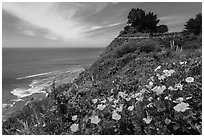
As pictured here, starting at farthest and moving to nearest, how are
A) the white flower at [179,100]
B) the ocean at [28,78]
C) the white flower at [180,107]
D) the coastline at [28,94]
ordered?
1. the ocean at [28,78]
2. the coastline at [28,94]
3. the white flower at [179,100]
4. the white flower at [180,107]

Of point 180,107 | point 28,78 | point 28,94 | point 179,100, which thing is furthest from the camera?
point 28,78

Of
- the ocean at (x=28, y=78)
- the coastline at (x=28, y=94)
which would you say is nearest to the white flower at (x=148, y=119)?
the coastline at (x=28, y=94)

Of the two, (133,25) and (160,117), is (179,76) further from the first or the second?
(133,25)

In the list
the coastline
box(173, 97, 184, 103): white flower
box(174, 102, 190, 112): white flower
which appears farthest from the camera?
the coastline

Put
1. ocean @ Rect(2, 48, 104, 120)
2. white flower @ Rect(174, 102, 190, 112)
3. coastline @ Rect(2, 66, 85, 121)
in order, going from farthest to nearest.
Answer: ocean @ Rect(2, 48, 104, 120) → coastline @ Rect(2, 66, 85, 121) → white flower @ Rect(174, 102, 190, 112)

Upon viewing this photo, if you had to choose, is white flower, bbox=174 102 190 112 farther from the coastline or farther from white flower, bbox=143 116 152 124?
the coastline

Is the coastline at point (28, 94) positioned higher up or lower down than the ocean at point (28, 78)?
higher up

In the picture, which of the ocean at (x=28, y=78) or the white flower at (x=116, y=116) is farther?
the ocean at (x=28, y=78)

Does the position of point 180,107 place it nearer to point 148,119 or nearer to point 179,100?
point 179,100

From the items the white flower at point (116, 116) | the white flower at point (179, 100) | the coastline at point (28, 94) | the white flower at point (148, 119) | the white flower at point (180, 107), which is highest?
the white flower at point (179, 100)

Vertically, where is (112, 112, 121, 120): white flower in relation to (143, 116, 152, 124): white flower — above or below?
above

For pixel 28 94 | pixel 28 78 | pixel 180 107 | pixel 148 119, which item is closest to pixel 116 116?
pixel 148 119

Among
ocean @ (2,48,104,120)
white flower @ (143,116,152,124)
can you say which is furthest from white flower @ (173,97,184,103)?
ocean @ (2,48,104,120)

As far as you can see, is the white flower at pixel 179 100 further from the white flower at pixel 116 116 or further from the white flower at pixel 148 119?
the white flower at pixel 116 116
